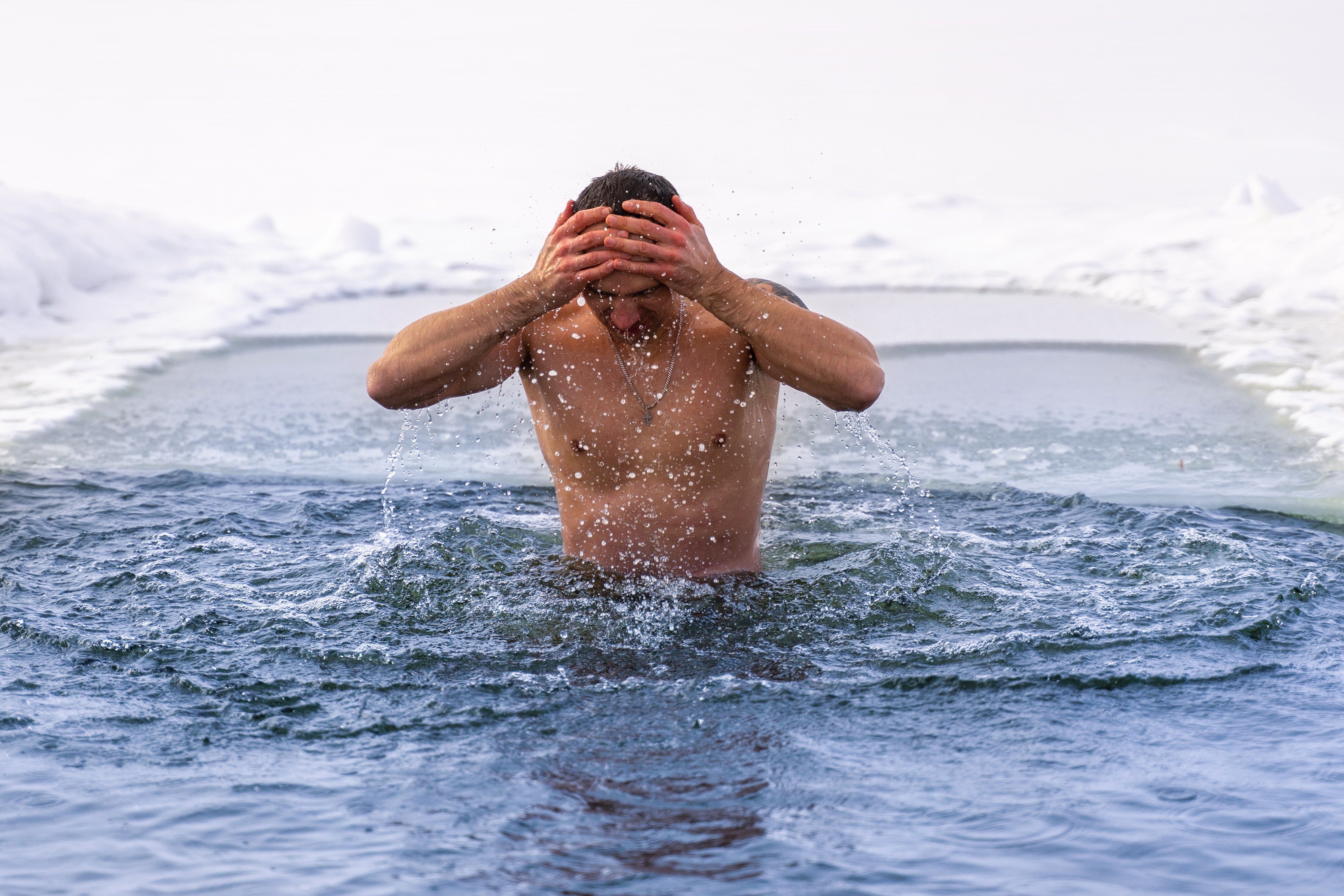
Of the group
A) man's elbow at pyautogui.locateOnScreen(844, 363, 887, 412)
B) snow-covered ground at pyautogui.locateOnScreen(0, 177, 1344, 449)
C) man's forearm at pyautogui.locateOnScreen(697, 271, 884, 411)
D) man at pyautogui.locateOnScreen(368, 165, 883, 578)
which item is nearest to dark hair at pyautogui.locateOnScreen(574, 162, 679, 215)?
man at pyautogui.locateOnScreen(368, 165, 883, 578)

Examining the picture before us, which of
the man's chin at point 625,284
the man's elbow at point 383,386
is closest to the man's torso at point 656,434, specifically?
the man's chin at point 625,284

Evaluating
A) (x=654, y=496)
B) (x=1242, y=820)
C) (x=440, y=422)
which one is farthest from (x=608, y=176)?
(x=440, y=422)

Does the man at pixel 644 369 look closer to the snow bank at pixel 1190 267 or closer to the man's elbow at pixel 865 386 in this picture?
the man's elbow at pixel 865 386

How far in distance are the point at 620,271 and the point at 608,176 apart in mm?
242

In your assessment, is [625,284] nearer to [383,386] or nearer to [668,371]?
[668,371]

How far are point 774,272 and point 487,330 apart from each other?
23.1ft

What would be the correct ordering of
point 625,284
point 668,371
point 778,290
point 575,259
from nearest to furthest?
1. point 575,259
2. point 625,284
3. point 668,371
4. point 778,290

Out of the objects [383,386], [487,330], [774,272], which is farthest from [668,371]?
[774,272]

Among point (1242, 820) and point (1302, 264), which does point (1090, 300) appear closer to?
point (1302, 264)

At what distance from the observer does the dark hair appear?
2.95 meters

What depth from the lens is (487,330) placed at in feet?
9.66

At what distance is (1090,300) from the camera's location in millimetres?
8766

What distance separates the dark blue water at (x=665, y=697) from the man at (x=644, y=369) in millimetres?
158

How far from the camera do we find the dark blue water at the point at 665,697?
208 cm
